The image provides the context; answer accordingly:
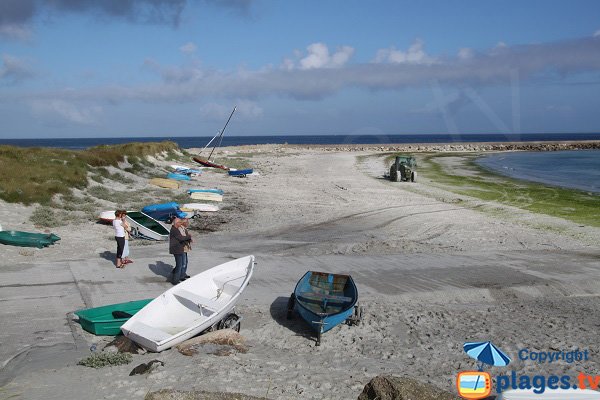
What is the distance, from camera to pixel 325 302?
12.6 meters

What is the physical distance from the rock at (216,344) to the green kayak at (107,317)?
1511 mm

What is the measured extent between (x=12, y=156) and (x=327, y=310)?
25.3 m

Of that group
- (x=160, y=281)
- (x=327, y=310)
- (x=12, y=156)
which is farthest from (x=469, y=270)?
(x=12, y=156)

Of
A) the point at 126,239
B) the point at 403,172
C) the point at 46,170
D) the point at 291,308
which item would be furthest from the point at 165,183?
the point at 291,308

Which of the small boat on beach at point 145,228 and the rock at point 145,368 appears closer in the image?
the rock at point 145,368

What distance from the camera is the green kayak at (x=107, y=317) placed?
37.5 ft

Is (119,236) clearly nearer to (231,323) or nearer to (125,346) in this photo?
(231,323)

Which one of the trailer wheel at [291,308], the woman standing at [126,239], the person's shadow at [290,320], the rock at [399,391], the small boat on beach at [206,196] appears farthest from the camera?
the small boat on beach at [206,196]

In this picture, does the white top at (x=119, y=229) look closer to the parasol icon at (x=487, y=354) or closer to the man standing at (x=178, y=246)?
the man standing at (x=178, y=246)

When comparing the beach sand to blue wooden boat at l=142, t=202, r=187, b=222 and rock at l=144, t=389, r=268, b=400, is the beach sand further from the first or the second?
blue wooden boat at l=142, t=202, r=187, b=222

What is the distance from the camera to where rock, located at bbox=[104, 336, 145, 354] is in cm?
1070

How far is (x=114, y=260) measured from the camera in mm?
17328

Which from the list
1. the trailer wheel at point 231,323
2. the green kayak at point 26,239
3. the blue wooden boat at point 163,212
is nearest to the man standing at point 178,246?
the trailer wheel at point 231,323

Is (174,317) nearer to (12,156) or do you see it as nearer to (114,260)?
(114,260)
